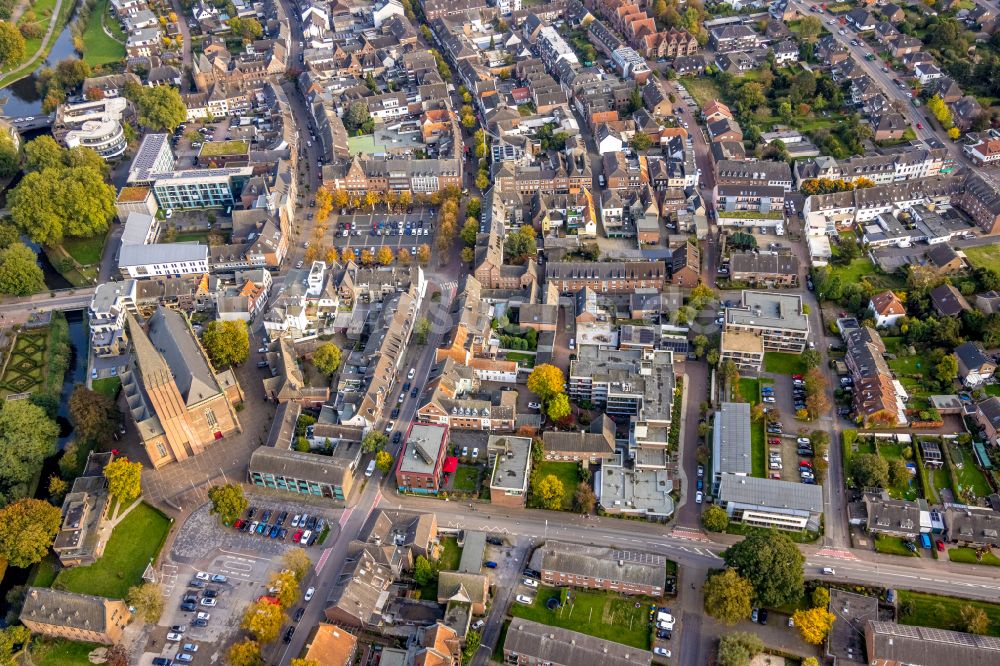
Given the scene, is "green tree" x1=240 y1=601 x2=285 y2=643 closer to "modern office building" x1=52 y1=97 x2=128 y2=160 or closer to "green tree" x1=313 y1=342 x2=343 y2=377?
"green tree" x1=313 y1=342 x2=343 y2=377

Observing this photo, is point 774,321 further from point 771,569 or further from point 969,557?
point 771,569

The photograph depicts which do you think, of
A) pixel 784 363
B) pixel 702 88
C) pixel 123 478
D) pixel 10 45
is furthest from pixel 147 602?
pixel 10 45

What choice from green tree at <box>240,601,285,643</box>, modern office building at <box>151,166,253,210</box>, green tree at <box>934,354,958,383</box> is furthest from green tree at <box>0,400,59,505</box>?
green tree at <box>934,354,958,383</box>

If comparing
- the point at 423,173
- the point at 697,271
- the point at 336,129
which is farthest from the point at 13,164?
the point at 697,271

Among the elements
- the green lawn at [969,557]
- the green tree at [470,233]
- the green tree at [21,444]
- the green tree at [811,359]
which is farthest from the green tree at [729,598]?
the green tree at [21,444]

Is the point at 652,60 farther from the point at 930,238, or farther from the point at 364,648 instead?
the point at 364,648

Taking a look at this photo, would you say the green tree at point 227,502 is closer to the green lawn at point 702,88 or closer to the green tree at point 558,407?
the green tree at point 558,407
